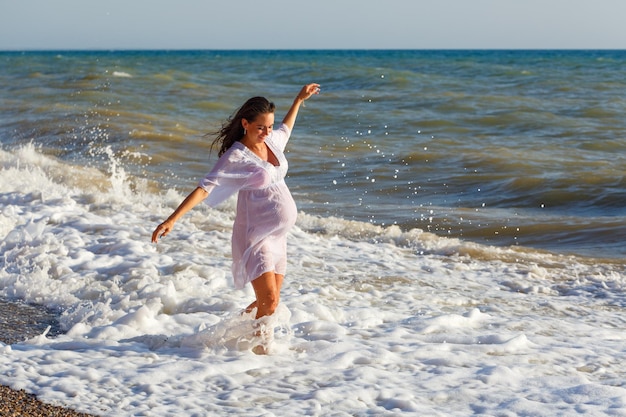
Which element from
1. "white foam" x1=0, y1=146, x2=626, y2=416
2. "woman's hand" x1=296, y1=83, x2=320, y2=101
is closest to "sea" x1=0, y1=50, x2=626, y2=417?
"white foam" x1=0, y1=146, x2=626, y2=416

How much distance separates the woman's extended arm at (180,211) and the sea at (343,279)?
2.48 feet

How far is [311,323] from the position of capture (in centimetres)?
584

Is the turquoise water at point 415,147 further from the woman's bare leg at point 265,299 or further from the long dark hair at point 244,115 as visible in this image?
the long dark hair at point 244,115

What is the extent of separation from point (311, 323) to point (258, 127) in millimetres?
1420

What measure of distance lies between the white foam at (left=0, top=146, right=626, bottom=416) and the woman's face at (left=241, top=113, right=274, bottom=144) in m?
1.00

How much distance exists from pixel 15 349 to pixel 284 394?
5.53ft

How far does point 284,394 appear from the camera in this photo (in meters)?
4.62

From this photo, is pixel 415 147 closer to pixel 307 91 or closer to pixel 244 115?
pixel 307 91

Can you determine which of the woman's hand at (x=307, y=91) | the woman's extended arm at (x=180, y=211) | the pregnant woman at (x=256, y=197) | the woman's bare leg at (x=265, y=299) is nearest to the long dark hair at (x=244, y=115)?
the pregnant woman at (x=256, y=197)

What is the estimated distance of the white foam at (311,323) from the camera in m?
4.61

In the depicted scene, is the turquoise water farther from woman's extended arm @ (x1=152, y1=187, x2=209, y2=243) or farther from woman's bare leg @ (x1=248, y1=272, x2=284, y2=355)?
woman's extended arm @ (x1=152, y1=187, x2=209, y2=243)

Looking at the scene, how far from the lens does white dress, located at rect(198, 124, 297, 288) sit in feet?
16.8

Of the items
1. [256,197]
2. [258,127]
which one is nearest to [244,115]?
[258,127]

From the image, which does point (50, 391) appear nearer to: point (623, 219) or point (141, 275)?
point (141, 275)
